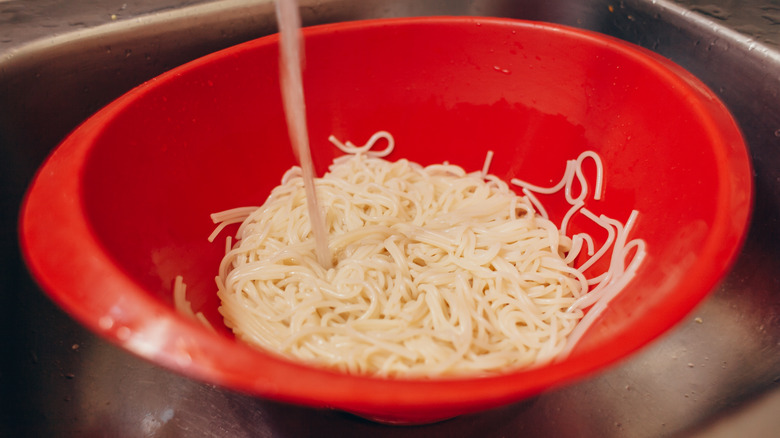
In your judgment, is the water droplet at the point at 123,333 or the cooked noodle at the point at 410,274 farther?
the cooked noodle at the point at 410,274

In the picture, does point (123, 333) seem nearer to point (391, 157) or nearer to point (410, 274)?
point (410, 274)

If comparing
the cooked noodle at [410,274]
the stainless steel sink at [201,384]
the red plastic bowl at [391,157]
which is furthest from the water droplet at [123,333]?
the stainless steel sink at [201,384]

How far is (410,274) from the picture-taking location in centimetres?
108

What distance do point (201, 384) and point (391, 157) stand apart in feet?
2.46

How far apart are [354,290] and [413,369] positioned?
23 cm

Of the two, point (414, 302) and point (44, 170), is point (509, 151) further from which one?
point (44, 170)

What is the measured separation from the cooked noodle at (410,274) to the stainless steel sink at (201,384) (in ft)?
0.58

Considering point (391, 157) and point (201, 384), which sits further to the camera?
point (391, 157)

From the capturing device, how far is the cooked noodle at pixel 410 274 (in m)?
0.90

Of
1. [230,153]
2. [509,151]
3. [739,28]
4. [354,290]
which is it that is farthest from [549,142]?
[230,153]

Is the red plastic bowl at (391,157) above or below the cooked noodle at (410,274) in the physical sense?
above

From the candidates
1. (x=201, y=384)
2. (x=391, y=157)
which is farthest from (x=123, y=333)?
(x=391, y=157)

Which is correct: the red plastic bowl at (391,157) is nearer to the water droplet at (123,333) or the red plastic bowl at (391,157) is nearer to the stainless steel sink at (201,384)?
the water droplet at (123,333)

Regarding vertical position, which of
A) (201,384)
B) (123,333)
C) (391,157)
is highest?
(123,333)
